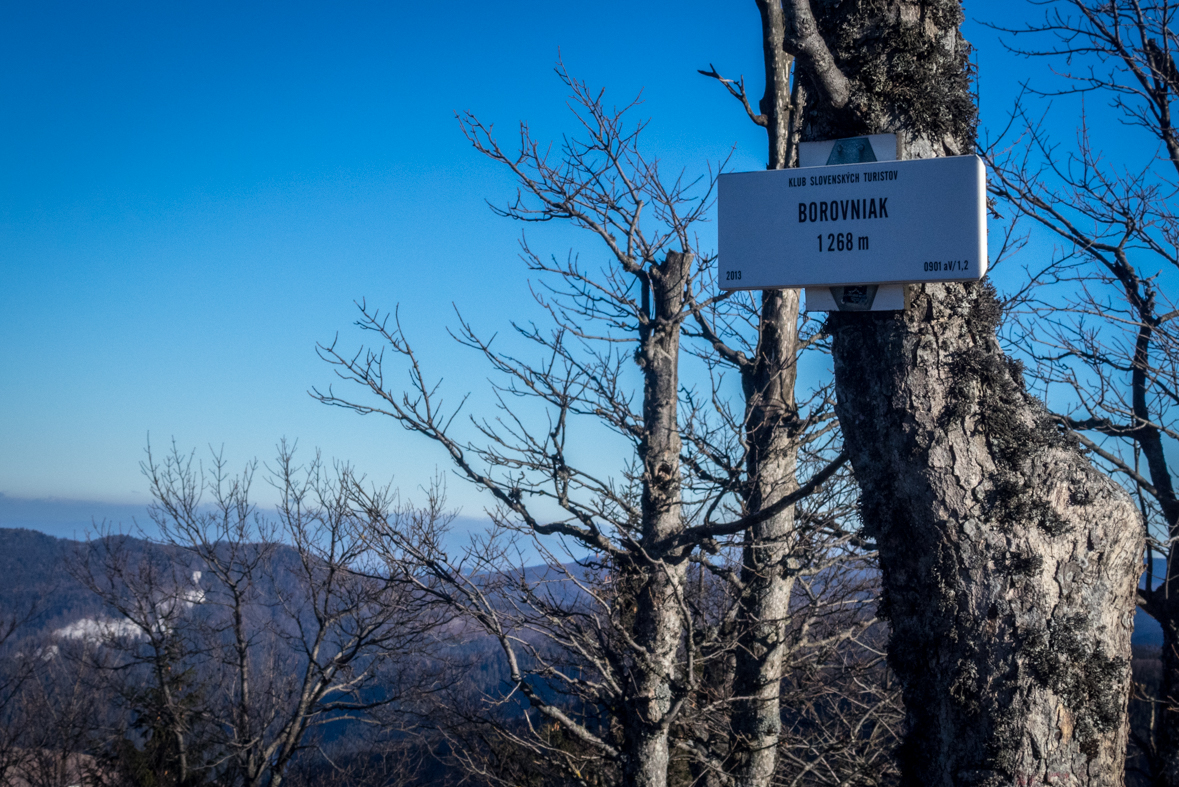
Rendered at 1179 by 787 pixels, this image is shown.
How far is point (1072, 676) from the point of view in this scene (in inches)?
71.1

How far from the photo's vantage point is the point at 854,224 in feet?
6.64

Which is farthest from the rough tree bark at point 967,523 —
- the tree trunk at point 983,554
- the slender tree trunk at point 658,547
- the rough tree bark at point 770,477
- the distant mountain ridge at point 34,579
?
the distant mountain ridge at point 34,579

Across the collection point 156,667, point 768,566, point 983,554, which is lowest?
point 156,667

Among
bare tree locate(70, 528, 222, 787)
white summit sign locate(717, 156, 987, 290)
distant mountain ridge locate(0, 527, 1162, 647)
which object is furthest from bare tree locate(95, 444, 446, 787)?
distant mountain ridge locate(0, 527, 1162, 647)

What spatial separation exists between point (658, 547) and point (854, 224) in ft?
14.9

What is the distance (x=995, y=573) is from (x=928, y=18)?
5.10ft

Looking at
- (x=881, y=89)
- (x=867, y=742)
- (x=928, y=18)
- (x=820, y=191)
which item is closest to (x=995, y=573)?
(x=820, y=191)

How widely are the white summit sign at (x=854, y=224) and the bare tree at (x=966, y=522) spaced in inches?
5.4

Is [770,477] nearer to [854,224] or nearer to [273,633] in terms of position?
[854,224]

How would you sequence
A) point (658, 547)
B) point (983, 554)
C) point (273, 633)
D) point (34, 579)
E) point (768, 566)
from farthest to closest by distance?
point (34, 579) < point (273, 633) < point (768, 566) < point (658, 547) < point (983, 554)

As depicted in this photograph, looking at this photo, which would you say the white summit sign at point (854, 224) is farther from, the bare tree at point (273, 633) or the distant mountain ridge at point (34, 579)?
the distant mountain ridge at point (34, 579)

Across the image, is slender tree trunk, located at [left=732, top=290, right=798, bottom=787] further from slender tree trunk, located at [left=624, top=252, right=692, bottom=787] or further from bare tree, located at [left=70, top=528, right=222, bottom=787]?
bare tree, located at [left=70, top=528, right=222, bottom=787]

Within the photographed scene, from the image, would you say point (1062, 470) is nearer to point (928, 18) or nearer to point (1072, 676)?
point (1072, 676)

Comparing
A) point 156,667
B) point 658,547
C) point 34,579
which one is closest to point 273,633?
point 156,667
